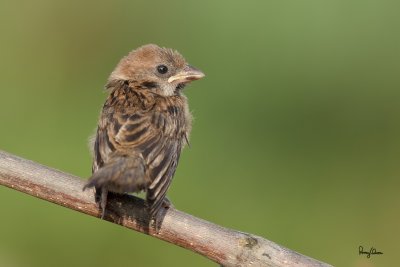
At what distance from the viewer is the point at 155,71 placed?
795 centimetres

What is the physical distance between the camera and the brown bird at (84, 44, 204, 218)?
21.3ft

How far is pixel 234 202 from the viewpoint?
9.34m

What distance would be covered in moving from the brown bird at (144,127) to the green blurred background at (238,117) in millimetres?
1569

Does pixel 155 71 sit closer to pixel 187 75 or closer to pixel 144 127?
pixel 187 75

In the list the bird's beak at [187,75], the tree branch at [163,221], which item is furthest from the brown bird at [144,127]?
the tree branch at [163,221]

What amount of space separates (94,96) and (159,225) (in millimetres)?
4440

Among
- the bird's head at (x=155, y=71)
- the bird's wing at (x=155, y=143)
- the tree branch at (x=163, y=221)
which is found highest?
the bird's head at (x=155, y=71)

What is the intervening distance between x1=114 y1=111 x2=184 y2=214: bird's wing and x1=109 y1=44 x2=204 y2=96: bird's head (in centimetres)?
55

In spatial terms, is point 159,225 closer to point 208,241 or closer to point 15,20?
point 208,241

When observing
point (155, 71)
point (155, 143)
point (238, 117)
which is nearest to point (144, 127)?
point (155, 143)

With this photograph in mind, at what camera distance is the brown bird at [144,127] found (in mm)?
6496

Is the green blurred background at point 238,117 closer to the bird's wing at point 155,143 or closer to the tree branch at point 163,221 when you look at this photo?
the bird's wing at point 155,143

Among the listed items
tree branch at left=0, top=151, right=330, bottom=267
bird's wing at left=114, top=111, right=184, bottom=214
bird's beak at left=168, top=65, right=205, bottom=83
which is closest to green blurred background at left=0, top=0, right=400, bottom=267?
bird's beak at left=168, top=65, right=205, bottom=83

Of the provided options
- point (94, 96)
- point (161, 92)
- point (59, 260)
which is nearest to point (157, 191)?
point (161, 92)
